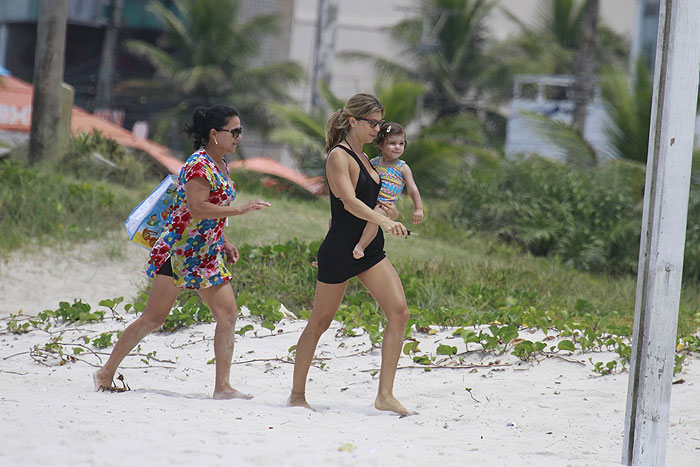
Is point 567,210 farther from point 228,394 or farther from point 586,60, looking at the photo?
point 228,394

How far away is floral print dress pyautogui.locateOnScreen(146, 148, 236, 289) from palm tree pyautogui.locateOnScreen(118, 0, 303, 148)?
81.0 ft

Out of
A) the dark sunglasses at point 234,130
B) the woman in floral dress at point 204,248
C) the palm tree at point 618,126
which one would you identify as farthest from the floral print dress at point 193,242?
the palm tree at point 618,126

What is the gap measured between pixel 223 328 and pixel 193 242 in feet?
1.64

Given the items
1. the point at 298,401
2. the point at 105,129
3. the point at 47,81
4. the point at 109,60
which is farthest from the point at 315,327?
Answer: the point at 109,60

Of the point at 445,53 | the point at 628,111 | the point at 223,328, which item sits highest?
the point at 445,53

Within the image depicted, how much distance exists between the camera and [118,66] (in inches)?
1337

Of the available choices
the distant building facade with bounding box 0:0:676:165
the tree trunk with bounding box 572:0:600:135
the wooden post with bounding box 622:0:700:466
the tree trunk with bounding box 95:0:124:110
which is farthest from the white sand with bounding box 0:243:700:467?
the distant building facade with bounding box 0:0:676:165

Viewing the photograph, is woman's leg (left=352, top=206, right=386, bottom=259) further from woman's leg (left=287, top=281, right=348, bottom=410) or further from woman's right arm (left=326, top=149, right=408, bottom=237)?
woman's leg (left=287, top=281, right=348, bottom=410)

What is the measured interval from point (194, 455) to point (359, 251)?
1414 mm

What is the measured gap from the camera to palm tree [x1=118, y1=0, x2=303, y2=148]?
29.4 m

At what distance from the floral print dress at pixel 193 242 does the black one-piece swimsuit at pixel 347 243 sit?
1.98 feet

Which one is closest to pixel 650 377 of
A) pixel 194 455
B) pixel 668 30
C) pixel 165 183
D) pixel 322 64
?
pixel 668 30

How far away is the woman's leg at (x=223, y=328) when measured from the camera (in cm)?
484

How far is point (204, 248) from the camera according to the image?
4.79 metres
